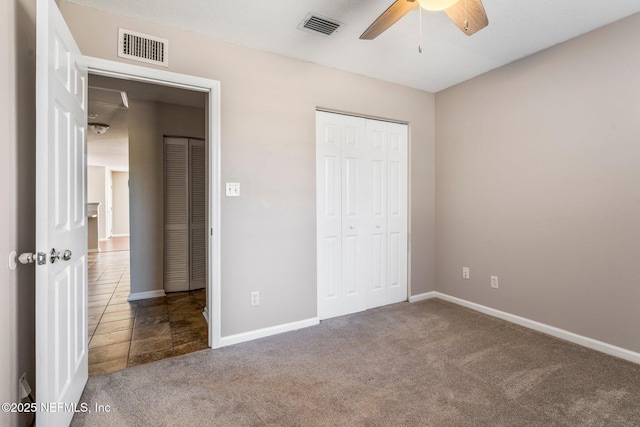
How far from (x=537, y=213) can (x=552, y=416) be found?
169 centimetres

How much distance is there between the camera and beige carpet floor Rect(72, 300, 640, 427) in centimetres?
163

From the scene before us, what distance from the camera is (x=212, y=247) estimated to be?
2430mm

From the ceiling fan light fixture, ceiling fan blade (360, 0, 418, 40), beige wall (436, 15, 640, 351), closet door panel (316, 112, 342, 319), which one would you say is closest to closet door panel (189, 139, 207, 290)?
closet door panel (316, 112, 342, 319)

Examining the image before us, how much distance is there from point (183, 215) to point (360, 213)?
2437mm

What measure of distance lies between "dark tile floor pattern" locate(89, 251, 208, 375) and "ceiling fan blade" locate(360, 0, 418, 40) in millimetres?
2633

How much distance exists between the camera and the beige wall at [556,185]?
87.7 inches

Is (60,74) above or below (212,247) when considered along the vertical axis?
above

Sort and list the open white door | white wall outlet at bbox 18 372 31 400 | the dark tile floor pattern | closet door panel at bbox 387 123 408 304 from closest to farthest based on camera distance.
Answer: the open white door
white wall outlet at bbox 18 372 31 400
the dark tile floor pattern
closet door panel at bbox 387 123 408 304

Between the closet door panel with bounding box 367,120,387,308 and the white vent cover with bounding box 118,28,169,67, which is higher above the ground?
the white vent cover with bounding box 118,28,169,67

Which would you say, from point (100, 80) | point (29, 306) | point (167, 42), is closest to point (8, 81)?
point (29, 306)

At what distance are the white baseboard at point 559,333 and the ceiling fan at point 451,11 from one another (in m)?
2.49

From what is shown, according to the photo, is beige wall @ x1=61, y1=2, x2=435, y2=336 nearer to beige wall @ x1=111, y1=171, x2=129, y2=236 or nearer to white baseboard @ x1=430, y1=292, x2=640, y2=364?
white baseboard @ x1=430, y1=292, x2=640, y2=364

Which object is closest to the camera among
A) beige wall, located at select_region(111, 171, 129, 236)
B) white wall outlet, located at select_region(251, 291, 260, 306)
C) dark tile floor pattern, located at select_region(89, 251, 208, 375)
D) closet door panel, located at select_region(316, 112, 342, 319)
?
dark tile floor pattern, located at select_region(89, 251, 208, 375)

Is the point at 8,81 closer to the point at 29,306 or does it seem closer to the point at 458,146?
the point at 29,306
